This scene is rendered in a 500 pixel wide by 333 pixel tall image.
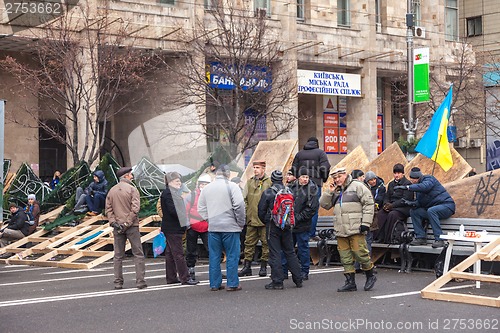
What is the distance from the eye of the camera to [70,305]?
1159 cm

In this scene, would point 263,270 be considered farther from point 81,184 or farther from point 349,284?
point 81,184

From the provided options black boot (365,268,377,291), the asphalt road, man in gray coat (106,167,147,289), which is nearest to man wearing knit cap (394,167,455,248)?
the asphalt road

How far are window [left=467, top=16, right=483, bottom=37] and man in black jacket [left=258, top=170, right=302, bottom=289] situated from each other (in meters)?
41.9

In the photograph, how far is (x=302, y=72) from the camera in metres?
39.0

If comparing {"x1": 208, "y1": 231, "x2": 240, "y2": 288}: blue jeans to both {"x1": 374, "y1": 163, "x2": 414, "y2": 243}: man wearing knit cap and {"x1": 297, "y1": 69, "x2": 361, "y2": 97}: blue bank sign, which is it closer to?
{"x1": 374, "y1": 163, "x2": 414, "y2": 243}: man wearing knit cap

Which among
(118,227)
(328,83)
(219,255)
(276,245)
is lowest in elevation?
(219,255)

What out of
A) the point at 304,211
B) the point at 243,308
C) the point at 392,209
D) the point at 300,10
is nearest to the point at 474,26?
the point at 300,10

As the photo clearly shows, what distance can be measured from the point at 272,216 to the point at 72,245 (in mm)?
7063

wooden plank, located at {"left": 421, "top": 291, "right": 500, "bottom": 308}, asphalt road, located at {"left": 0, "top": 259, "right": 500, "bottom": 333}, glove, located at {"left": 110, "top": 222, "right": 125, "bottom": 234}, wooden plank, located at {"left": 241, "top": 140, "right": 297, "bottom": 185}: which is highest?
wooden plank, located at {"left": 241, "top": 140, "right": 297, "bottom": 185}

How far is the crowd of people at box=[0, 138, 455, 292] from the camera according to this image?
1243 cm

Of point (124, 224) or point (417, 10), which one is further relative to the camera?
point (417, 10)

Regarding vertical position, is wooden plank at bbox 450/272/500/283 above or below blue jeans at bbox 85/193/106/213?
below

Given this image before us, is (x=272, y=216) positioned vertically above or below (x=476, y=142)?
below

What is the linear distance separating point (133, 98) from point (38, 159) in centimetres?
481
